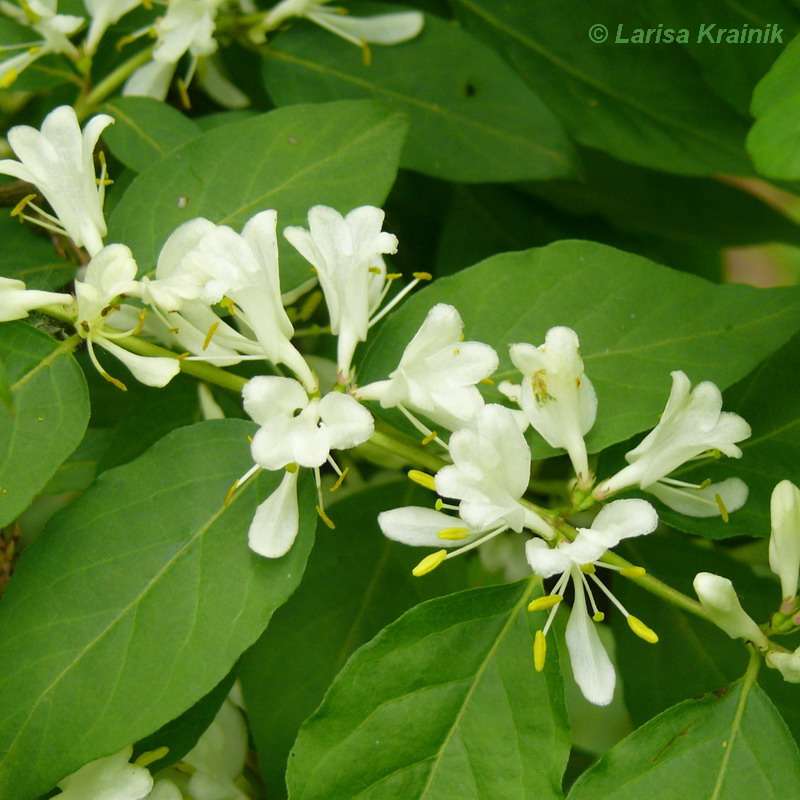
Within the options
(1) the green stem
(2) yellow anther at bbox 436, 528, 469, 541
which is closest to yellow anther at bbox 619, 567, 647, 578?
(2) yellow anther at bbox 436, 528, 469, 541

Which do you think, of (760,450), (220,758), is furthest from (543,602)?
(220,758)

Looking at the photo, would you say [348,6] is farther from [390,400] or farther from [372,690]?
[372,690]

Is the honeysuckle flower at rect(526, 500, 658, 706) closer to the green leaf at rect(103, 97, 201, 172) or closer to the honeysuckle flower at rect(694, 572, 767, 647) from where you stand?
the honeysuckle flower at rect(694, 572, 767, 647)

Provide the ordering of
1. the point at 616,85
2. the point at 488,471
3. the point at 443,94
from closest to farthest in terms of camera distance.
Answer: the point at 488,471 < the point at 443,94 < the point at 616,85

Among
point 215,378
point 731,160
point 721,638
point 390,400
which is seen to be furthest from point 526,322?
point 731,160

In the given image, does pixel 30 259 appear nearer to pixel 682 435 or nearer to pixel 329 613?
pixel 329 613

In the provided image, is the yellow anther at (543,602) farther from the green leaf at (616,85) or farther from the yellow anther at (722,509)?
the green leaf at (616,85)
